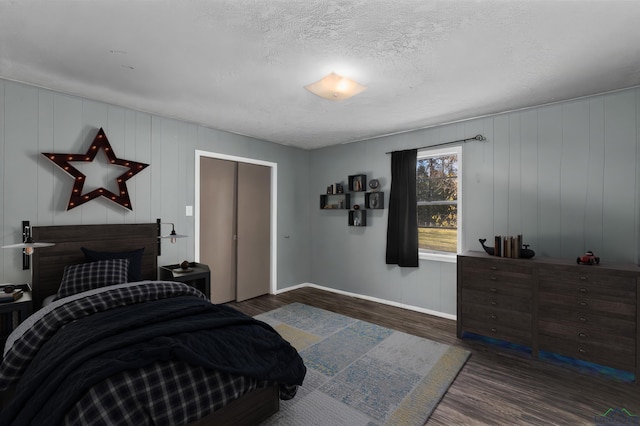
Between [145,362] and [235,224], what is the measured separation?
305 cm

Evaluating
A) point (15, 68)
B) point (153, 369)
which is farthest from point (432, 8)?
point (15, 68)

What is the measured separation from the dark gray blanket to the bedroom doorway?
1.90 metres

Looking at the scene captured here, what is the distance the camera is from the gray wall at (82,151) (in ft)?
8.94

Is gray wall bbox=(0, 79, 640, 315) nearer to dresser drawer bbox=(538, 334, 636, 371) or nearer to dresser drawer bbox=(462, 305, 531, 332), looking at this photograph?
dresser drawer bbox=(462, 305, 531, 332)

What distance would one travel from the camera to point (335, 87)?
2584mm

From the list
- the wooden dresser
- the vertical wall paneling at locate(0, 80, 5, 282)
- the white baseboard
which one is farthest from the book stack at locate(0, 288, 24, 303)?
the wooden dresser


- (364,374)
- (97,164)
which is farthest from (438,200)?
(97,164)

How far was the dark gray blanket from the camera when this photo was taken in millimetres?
1488

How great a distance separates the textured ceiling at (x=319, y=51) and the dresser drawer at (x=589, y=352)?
7.46ft

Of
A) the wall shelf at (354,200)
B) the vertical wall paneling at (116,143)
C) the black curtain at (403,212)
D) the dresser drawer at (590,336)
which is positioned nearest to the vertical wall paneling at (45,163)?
the vertical wall paneling at (116,143)

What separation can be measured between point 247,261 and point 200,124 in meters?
2.07

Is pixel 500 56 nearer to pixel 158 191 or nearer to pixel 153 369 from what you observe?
pixel 153 369

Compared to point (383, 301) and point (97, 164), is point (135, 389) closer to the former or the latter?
point (97, 164)

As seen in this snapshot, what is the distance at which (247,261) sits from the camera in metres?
4.68
